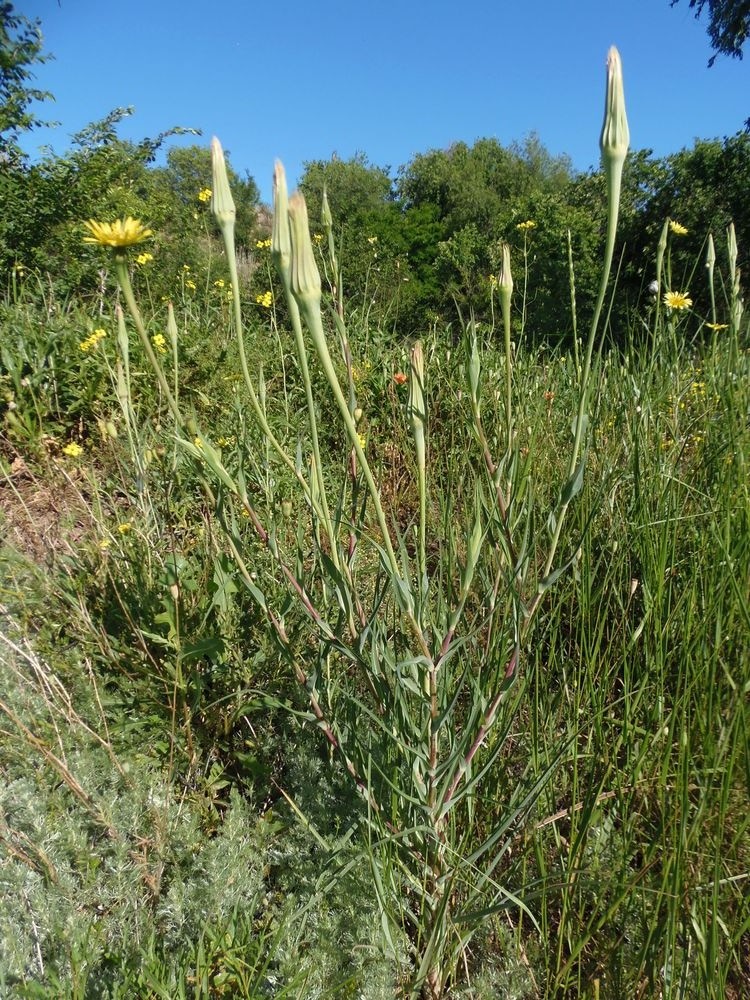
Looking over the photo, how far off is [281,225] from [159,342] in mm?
2196

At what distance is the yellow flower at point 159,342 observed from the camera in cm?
264

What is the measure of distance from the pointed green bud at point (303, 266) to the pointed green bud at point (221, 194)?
18 cm

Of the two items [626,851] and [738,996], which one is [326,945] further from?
[738,996]

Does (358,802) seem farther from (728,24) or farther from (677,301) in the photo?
(728,24)

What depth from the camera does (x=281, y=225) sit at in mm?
634

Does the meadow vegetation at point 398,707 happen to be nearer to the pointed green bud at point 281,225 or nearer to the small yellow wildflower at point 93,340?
the pointed green bud at point 281,225

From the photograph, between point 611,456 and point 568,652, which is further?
point 611,456

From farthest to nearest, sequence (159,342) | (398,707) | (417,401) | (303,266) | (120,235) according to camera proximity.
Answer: (159,342), (120,235), (398,707), (417,401), (303,266)

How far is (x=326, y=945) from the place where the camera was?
3.02 ft

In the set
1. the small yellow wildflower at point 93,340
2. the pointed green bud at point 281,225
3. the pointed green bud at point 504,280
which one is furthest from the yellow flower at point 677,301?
the small yellow wildflower at point 93,340

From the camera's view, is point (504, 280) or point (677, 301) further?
point (677, 301)

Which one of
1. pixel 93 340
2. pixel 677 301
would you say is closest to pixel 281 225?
pixel 677 301

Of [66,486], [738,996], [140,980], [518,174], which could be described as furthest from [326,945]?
[518,174]

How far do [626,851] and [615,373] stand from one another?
1.36m
